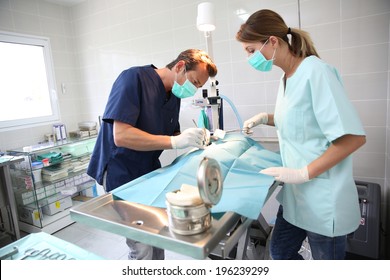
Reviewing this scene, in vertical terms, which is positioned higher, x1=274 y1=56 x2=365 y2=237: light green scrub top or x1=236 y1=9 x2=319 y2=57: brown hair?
x1=236 y1=9 x2=319 y2=57: brown hair

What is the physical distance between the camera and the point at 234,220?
0.79 meters

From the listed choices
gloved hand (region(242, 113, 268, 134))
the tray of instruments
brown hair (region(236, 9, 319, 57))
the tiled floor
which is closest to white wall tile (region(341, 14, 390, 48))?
gloved hand (region(242, 113, 268, 134))

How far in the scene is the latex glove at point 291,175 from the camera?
0.99 meters

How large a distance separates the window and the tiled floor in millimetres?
1268

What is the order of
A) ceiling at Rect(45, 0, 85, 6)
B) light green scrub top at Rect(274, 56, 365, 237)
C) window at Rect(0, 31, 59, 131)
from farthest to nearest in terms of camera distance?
ceiling at Rect(45, 0, 85, 6)
window at Rect(0, 31, 59, 131)
light green scrub top at Rect(274, 56, 365, 237)

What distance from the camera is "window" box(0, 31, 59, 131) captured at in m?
2.82

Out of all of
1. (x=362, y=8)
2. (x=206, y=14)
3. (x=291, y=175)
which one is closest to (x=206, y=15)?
(x=206, y=14)

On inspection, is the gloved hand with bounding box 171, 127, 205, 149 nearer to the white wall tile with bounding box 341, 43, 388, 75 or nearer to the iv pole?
the iv pole

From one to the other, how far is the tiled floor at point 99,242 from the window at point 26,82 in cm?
127

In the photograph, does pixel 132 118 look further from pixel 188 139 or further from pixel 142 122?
pixel 188 139

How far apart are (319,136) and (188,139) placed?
22.9 inches

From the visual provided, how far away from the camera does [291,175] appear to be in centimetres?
102

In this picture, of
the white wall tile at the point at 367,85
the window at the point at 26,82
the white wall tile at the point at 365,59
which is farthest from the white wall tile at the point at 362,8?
the window at the point at 26,82
